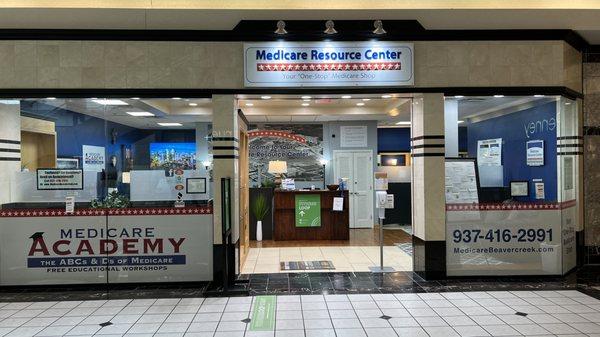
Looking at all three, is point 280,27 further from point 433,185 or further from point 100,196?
point 100,196

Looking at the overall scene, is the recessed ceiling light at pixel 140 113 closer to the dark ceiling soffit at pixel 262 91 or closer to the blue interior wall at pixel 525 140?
the dark ceiling soffit at pixel 262 91

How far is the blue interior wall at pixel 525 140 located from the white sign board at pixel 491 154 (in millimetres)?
53

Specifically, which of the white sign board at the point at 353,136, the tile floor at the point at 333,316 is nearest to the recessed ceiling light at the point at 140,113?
the tile floor at the point at 333,316

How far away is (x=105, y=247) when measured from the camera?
5242 millimetres

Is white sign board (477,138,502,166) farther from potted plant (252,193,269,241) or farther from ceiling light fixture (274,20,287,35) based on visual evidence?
potted plant (252,193,269,241)

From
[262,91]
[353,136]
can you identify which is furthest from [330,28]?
[353,136]

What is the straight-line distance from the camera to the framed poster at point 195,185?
537cm

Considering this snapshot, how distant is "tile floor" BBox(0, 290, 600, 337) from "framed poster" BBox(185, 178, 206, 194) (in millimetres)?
1345

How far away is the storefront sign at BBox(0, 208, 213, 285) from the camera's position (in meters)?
5.19

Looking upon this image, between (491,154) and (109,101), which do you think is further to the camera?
(491,154)

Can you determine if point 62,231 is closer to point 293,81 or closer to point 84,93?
point 84,93

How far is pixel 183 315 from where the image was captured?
14.1 feet

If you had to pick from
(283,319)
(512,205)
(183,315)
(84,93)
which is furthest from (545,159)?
(84,93)

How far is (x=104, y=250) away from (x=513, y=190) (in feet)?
17.8
